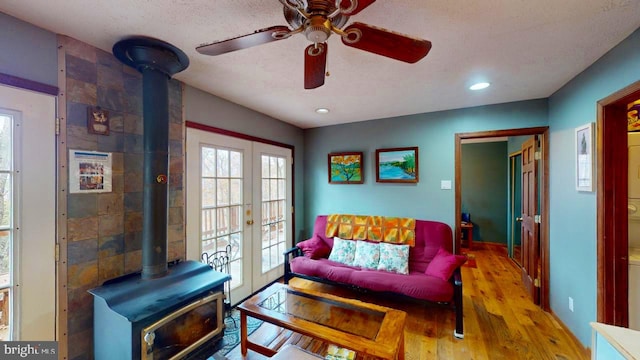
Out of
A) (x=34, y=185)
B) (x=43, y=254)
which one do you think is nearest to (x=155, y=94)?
(x=34, y=185)

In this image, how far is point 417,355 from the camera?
74.5 inches

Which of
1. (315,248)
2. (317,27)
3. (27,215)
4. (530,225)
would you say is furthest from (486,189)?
(27,215)

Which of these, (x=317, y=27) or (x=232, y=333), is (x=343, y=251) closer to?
(x=232, y=333)

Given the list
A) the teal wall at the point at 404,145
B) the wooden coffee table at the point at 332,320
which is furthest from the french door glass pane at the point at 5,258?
the teal wall at the point at 404,145

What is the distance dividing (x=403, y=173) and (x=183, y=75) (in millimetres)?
2644

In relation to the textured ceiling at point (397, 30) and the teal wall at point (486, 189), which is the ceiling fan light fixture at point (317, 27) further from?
the teal wall at point (486, 189)

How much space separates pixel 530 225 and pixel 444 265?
1404 mm

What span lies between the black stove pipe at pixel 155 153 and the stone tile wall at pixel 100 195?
20cm

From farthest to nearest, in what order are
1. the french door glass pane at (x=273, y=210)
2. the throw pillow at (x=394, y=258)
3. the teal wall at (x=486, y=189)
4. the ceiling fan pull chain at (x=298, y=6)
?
the teal wall at (x=486, y=189) < the french door glass pane at (x=273, y=210) < the throw pillow at (x=394, y=258) < the ceiling fan pull chain at (x=298, y=6)

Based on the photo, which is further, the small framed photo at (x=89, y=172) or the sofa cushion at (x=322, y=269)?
the sofa cushion at (x=322, y=269)

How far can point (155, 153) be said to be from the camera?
5.45 ft

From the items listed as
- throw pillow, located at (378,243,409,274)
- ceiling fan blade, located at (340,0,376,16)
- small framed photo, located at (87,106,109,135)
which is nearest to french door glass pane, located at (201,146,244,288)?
small framed photo, located at (87,106,109,135)

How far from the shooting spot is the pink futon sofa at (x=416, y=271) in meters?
2.15

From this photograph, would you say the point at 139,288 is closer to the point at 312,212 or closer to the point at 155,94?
the point at 155,94
